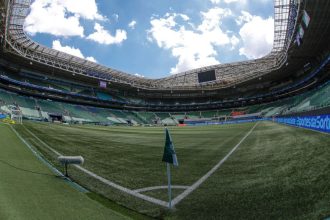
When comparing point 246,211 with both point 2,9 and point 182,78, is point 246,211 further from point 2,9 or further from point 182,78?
point 182,78

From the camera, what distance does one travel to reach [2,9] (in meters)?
40.1

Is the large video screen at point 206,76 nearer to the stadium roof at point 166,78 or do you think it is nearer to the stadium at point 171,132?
the stadium at point 171,132

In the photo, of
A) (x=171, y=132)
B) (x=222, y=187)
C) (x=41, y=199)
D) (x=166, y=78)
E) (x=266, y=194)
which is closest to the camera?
(x=41, y=199)

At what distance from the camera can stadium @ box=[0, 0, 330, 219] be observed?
5125 mm

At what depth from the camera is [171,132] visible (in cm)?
3553

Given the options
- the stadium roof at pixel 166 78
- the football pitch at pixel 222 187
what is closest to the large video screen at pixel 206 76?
the stadium roof at pixel 166 78

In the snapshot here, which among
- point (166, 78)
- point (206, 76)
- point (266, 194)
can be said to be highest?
point (166, 78)

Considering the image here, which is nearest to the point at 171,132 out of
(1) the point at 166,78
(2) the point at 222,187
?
(2) the point at 222,187

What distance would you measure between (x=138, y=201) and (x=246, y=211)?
81.3 inches

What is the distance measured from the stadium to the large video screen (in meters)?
0.32

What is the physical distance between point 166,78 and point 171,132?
202 ft

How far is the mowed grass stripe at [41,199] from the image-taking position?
4.35 m

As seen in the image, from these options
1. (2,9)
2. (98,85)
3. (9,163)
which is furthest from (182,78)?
(9,163)

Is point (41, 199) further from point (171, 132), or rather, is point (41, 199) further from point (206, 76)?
point (206, 76)
